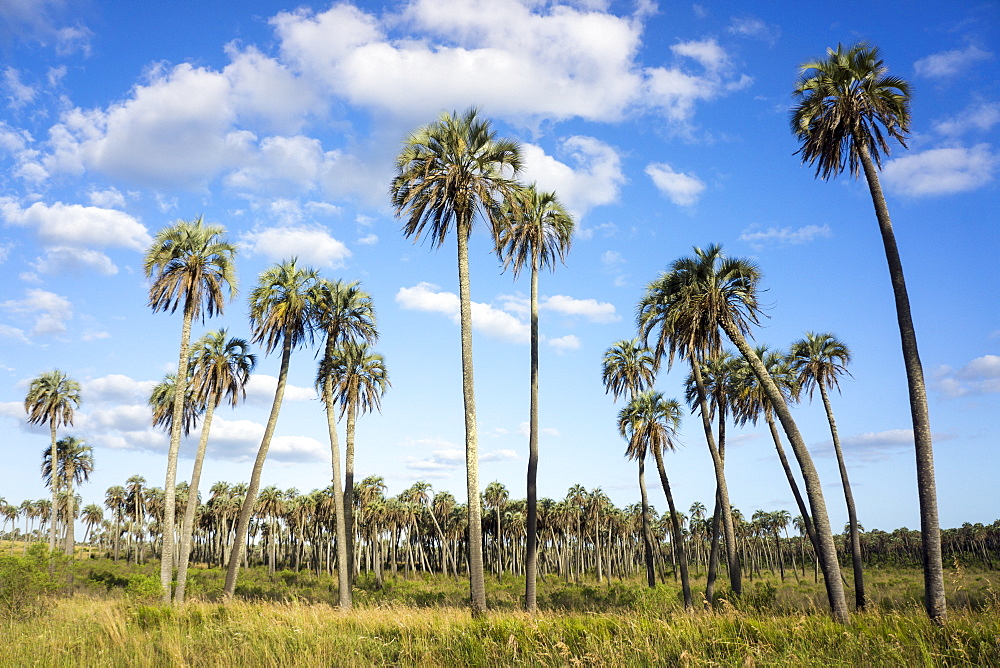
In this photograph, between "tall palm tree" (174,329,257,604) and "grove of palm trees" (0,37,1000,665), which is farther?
"tall palm tree" (174,329,257,604)

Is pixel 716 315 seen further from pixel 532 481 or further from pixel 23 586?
pixel 23 586

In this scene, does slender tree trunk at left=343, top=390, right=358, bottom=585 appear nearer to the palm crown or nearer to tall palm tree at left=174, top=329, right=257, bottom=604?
tall palm tree at left=174, top=329, right=257, bottom=604

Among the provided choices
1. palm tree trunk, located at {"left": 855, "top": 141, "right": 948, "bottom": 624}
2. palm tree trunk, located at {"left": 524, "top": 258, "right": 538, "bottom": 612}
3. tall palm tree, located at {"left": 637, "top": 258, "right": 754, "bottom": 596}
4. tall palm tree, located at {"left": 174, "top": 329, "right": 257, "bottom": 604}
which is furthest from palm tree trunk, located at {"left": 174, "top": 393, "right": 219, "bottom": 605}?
palm tree trunk, located at {"left": 855, "top": 141, "right": 948, "bottom": 624}

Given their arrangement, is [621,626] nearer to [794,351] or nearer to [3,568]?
[3,568]

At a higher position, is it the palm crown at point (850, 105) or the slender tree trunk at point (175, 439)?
the palm crown at point (850, 105)

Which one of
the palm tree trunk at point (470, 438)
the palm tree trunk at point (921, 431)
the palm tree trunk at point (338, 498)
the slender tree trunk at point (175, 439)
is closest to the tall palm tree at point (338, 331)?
the palm tree trunk at point (338, 498)

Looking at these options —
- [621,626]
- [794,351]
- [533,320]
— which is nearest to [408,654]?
[621,626]

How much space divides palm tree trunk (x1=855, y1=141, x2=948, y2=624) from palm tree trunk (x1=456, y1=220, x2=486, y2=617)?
11892 mm

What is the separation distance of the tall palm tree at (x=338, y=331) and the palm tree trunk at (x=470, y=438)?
42.1 feet

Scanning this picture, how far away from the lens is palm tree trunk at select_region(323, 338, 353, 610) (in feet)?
100

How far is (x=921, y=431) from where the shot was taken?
1628cm

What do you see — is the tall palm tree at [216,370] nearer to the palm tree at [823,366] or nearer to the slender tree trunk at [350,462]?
the slender tree trunk at [350,462]

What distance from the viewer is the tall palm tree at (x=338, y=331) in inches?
1261

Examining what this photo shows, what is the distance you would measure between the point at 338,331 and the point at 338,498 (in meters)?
9.08
